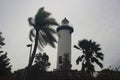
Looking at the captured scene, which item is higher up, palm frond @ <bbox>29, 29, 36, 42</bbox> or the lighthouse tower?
the lighthouse tower

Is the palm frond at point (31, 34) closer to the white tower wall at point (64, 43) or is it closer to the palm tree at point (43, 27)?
the palm tree at point (43, 27)

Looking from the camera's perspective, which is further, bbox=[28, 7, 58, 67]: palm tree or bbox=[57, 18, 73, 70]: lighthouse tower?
bbox=[57, 18, 73, 70]: lighthouse tower

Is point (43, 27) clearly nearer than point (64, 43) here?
Yes

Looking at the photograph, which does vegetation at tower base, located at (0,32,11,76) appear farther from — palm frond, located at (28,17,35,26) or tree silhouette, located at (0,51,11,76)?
palm frond, located at (28,17,35,26)

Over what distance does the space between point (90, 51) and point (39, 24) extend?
33.0 ft

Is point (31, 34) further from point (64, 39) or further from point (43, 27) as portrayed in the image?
point (64, 39)

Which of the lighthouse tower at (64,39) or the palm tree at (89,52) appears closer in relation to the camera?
the palm tree at (89,52)

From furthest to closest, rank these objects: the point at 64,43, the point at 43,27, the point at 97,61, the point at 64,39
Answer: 1. the point at 64,39
2. the point at 64,43
3. the point at 97,61
4. the point at 43,27

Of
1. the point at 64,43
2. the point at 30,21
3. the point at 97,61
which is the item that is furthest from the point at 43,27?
the point at 64,43

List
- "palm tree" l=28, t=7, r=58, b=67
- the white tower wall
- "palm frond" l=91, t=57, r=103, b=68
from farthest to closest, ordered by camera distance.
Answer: the white tower wall < "palm frond" l=91, t=57, r=103, b=68 < "palm tree" l=28, t=7, r=58, b=67

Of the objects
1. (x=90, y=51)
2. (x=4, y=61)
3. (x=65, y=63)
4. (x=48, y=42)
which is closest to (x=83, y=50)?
(x=90, y=51)

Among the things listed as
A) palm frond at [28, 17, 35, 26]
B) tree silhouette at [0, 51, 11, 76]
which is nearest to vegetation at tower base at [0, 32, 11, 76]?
tree silhouette at [0, 51, 11, 76]

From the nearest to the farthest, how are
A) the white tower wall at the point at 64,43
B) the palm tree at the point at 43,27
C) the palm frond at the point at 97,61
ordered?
the palm tree at the point at 43,27
the palm frond at the point at 97,61
the white tower wall at the point at 64,43

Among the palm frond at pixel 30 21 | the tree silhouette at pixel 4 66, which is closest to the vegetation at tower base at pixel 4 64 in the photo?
the tree silhouette at pixel 4 66
